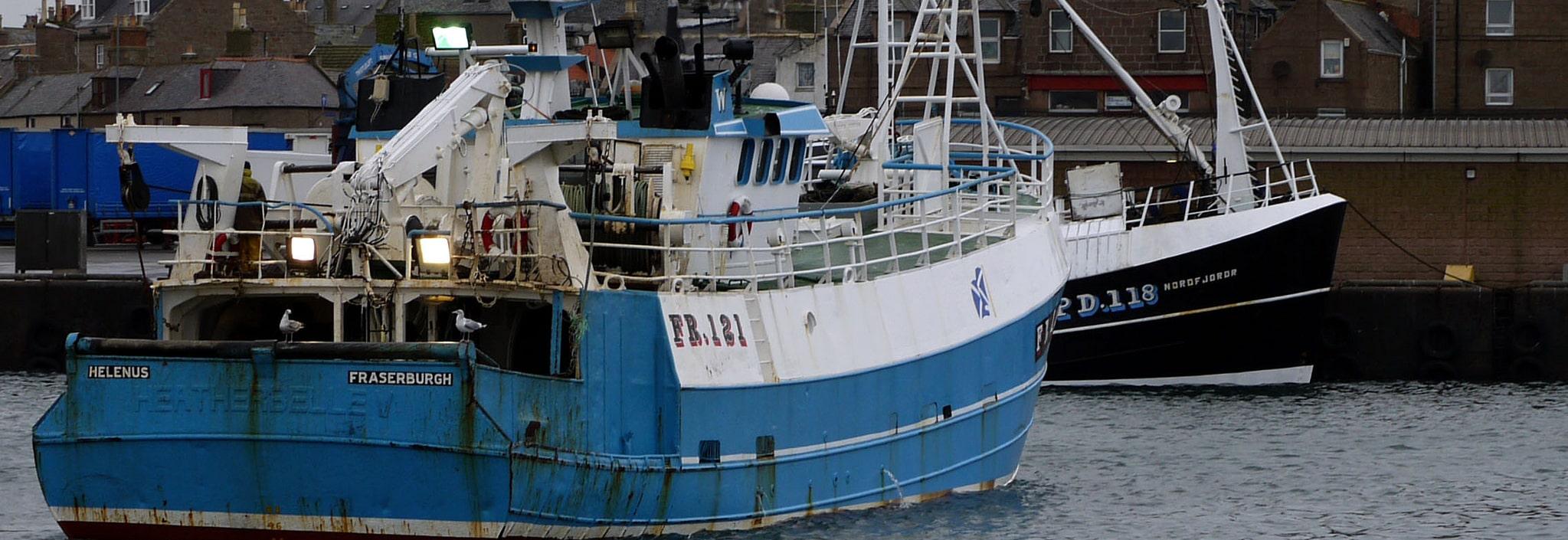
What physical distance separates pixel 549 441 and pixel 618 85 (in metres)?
5.57

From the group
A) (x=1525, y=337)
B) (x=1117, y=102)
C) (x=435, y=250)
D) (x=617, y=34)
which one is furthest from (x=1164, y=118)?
(x=1117, y=102)

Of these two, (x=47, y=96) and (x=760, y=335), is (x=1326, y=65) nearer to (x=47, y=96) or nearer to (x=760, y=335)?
(x=760, y=335)

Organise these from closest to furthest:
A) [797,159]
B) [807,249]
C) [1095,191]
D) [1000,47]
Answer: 1. [797,159]
2. [807,249]
3. [1095,191]
4. [1000,47]

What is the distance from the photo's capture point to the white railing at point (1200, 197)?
103ft

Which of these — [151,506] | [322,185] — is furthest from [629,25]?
[151,506]

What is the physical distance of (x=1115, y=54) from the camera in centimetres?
5612

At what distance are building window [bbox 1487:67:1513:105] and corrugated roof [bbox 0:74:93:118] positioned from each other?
146ft

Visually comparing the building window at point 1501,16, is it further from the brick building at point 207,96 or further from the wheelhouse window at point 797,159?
the wheelhouse window at point 797,159

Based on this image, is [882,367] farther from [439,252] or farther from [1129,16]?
[1129,16]

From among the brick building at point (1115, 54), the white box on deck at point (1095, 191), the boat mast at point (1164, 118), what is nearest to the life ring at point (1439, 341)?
Result: the boat mast at point (1164, 118)

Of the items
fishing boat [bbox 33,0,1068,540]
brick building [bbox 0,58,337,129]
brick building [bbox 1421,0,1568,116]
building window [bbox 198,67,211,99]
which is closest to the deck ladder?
fishing boat [bbox 33,0,1068,540]

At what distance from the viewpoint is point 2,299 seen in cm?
3506

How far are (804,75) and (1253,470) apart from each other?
133 feet

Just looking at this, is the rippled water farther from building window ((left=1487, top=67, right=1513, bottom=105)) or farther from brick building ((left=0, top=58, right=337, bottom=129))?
brick building ((left=0, top=58, right=337, bottom=129))
